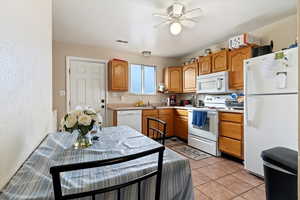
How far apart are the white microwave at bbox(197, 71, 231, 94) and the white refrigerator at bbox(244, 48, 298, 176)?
33.8 inches

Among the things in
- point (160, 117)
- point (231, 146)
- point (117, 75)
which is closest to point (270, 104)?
point (231, 146)

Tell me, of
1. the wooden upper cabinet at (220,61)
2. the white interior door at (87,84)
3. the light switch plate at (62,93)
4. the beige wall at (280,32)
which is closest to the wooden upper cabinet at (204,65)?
the wooden upper cabinet at (220,61)

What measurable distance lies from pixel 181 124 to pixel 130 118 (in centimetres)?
131

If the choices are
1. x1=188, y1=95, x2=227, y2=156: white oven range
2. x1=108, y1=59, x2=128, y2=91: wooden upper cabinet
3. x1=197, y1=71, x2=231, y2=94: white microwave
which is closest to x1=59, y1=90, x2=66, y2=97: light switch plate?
x1=108, y1=59, x2=128, y2=91: wooden upper cabinet

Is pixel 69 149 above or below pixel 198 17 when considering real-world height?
below

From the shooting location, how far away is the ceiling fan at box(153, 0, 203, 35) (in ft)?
6.84

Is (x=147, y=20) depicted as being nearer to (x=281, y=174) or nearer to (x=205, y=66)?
(x=205, y=66)

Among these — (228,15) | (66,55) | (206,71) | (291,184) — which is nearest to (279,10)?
(228,15)

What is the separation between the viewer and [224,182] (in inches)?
81.4

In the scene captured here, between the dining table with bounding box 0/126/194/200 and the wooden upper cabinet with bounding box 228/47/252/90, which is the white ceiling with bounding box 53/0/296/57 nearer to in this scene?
the wooden upper cabinet with bounding box 228/47/252/90

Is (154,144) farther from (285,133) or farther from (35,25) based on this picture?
(285,133)

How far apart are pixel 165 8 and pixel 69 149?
2146mm

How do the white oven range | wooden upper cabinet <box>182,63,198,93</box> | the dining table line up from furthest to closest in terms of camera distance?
1. wooden upper cabinet <box>182,63,198,93</box>
2. the white oven range
3. the dining table

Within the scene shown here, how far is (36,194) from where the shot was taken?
625 mm
